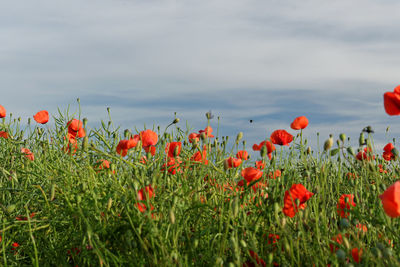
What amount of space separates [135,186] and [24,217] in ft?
3.37

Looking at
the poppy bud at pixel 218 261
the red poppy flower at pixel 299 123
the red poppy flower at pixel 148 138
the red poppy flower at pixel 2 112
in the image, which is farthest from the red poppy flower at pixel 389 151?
the red poppy flower at pixel 2 112

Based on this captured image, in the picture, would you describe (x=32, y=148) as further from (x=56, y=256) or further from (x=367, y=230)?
(x=367, y=230)

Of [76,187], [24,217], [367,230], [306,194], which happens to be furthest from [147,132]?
[367,230]

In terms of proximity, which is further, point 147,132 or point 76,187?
point 147,132

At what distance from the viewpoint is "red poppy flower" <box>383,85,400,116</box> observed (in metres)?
1.94

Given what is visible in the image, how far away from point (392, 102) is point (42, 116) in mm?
2733

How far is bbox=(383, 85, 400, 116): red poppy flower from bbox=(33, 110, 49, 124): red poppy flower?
8.83 feet

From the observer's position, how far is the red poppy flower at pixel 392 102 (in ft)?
6.36

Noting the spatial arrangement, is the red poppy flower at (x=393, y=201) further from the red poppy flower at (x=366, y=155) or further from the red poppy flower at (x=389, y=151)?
the red poppy flower at (x=389, y=151)

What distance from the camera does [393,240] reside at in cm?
221

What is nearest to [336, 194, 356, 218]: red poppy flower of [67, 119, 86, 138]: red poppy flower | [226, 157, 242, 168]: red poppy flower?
[226, 157, 242, 168]: red poppy flower

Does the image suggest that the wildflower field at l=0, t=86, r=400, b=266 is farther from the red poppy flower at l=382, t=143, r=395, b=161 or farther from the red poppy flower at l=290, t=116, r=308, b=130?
the red poppy flower at l=382, t=143, r=395, b=161

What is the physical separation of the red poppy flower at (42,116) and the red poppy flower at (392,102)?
2.69 m

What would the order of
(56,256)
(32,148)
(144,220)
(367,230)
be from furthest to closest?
(32,148), (367,230), (56,256), (144,220)
